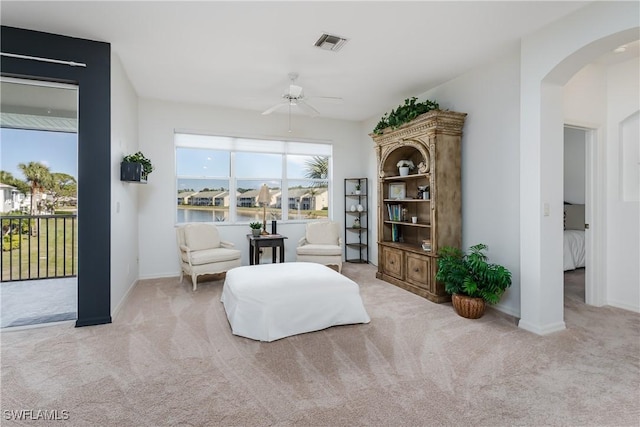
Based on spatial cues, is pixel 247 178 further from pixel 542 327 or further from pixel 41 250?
pixel 542 327

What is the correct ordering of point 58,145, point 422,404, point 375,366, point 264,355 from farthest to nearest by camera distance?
point 58,145 < point 264,355 < point 375,366 < point 422,404

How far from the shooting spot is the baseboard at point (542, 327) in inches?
114

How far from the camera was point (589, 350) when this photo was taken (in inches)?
102

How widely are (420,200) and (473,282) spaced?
1291mm

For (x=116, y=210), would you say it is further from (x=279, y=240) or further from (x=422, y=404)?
(x=422, y=404)

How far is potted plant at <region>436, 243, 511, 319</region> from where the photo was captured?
314cm

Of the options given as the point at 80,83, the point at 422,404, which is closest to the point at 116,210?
the point at 80,83

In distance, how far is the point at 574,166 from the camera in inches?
249

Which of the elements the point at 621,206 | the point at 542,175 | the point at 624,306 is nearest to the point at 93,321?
the point at 542,175

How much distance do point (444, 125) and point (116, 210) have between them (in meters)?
3.80

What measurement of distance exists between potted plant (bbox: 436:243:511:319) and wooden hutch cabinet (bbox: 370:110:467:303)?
0.40 meters

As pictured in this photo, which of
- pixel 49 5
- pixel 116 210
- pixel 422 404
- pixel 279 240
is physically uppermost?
pixel 49 5

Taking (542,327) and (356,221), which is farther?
(356,221)

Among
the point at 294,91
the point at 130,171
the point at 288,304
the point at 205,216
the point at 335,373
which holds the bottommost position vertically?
the point at 335,373
